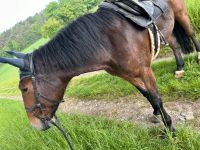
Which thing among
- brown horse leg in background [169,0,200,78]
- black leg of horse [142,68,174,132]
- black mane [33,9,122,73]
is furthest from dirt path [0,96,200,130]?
black mane [33,9,122,73]

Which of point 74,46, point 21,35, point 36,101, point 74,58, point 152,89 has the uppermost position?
point 74,46

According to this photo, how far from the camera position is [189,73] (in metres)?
5.54

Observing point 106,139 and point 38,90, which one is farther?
point 106,139

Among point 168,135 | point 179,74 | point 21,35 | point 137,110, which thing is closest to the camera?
point 168,135

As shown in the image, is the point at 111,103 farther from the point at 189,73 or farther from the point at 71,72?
the point at 71,72

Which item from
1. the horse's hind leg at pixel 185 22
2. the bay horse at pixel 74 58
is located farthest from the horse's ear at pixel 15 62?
the horse's hind leg at pixel 185 22

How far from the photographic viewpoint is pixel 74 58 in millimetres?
3496

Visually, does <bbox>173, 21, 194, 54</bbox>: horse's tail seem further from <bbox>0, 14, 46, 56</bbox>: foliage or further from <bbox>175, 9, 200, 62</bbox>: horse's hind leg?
<bbox>0, 14, 46, 56</bbox>: foliage

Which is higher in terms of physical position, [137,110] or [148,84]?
[148,84]

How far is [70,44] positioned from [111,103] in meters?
3.18

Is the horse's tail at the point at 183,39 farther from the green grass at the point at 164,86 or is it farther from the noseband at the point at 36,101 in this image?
the noseband at the point at 36,101

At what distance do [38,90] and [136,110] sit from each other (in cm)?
248

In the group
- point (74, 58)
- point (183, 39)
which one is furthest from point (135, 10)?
point (183, 39)

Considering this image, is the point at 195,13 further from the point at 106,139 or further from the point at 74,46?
the point at 74,46
